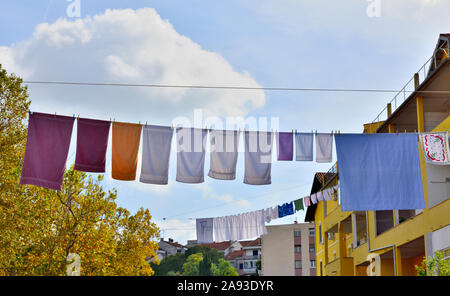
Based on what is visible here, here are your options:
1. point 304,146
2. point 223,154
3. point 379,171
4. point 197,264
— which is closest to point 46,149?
point 223,154

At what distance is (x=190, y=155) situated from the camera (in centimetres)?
1764

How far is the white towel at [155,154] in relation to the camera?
17.3 metres

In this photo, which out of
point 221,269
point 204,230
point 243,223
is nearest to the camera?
point 243,223

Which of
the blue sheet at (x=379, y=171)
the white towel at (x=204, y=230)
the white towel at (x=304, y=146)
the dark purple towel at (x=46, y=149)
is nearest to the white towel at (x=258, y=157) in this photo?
the white towel at (x=304, y=146)

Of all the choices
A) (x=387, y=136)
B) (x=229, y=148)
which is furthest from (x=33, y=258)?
(x=387, y=136)

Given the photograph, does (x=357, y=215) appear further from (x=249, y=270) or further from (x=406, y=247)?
(x=249, y=270)

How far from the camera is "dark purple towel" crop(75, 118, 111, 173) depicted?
55.2 feet

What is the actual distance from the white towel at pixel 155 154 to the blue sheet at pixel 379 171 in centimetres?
515

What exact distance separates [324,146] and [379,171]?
71.4 inches

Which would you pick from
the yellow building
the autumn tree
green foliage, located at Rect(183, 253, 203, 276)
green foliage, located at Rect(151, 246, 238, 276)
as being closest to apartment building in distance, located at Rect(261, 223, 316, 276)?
green foliage, located at Rect(151, 246, 238, 276)

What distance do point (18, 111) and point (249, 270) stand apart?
92.3 meters

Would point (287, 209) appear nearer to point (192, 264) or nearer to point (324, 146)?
point (324, 146)

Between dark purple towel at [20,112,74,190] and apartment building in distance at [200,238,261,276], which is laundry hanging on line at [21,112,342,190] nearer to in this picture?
dark purple towel at [20,112,74,190]

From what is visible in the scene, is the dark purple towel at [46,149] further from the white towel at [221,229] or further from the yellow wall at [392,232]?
the white towel at [221,229]
